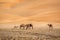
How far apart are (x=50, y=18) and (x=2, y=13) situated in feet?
1.62

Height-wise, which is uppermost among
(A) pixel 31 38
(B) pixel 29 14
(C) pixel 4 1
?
(C) pixel 4 1

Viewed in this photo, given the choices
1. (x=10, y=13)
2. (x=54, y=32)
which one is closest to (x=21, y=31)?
(x=10, y=13)

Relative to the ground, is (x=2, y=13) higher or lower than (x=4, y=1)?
lower

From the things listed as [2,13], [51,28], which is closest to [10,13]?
[2,13]

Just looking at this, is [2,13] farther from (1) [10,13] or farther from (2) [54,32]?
(2) [54,32]

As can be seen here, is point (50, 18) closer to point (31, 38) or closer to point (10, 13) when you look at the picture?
point (31, 38)

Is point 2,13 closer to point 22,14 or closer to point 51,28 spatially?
point 22,14

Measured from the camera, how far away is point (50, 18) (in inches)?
53.8

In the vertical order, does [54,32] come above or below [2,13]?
below

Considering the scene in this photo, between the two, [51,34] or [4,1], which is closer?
[51,34]

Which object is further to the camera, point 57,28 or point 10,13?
point 10,13

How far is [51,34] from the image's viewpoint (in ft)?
4.37

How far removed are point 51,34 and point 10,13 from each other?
1.53 feet

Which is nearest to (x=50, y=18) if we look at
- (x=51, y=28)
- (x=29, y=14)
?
(x=51, y=28)
